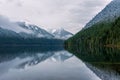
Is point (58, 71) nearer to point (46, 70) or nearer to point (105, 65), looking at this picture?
point (46, 70)

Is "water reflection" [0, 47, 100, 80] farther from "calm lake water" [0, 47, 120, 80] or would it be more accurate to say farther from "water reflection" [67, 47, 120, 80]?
"water reflection" [67, 47, 120, 80]

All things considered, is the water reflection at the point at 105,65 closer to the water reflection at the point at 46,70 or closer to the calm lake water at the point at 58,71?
the calm lake water at the point at 58,71


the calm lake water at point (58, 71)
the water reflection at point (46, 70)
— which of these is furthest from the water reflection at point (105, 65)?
the water reflection at point (46, 70)

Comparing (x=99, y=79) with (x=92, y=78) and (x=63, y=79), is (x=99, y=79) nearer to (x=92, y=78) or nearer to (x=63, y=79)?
(x=92, y=78)

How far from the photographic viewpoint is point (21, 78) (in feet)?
150

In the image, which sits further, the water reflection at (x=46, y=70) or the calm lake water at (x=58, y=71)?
the water reflection at (x=46, y=70)

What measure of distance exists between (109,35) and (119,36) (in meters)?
16.7

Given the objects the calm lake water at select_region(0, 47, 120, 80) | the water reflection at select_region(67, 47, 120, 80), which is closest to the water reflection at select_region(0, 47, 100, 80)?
the calm lake water at select_region(0, 47, 120, 80)

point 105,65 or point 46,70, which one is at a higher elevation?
point 105,65

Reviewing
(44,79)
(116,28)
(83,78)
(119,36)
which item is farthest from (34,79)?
(116,28)

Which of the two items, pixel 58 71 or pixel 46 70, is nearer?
pixel 58 71

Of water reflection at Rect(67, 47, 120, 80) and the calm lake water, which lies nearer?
the calm lake water

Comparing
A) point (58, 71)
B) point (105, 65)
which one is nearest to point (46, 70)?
point (58, 71)

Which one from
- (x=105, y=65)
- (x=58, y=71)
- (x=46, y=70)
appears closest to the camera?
(x=58, y=71)
